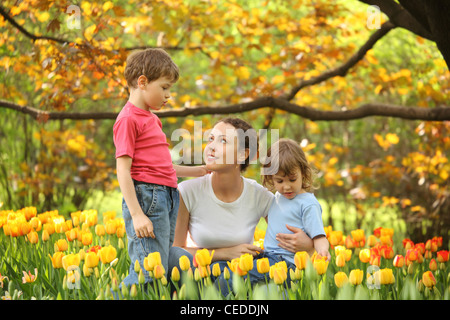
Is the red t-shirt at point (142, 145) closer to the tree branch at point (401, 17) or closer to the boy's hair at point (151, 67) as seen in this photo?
the boy's hair at point (151, 67)

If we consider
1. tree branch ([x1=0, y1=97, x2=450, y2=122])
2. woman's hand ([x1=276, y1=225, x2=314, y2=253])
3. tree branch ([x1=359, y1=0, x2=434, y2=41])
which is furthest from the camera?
tree branch ([x1=0, y1=97, x2=450, y2=122])

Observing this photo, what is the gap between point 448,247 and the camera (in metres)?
4.41

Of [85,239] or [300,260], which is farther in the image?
[85,239]

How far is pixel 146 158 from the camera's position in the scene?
7.23 ft

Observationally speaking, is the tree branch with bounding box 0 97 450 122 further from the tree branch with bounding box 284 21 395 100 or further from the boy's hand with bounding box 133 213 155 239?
the boy's hand with bounding box 133 213 155 239

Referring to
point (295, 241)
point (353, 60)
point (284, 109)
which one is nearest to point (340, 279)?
point (295, 241)

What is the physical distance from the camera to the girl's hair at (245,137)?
259 centimetres

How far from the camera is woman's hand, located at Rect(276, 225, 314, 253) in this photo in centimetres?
239

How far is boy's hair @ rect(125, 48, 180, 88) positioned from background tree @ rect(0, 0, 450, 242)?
1229 millimetres

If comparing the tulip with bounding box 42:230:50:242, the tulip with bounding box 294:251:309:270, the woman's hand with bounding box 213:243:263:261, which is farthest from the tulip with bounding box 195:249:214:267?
the tulip with bounding box 42:230:50:242

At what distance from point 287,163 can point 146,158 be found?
2.20 feet

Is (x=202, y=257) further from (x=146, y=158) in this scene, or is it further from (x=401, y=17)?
(x=401, y=17)
